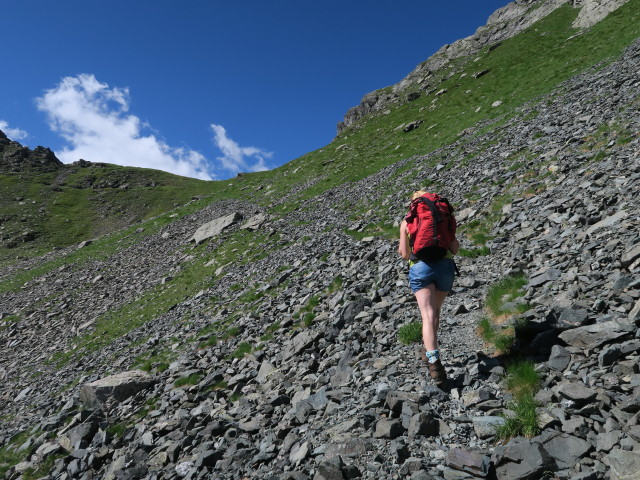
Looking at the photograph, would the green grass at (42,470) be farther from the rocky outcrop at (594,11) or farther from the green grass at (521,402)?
the rocky outcrop at (594,11)

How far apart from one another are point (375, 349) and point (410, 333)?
1.05 meters

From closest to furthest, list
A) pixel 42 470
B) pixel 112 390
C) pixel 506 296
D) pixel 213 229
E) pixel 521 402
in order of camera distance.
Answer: pixel 521 402 → pixel 506 296 → pixel 42 470 → pixel 112 390 → pixel 213 229

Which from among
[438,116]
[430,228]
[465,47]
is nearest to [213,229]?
[430,228]

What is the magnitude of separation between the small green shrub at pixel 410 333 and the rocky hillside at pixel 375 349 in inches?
8.8

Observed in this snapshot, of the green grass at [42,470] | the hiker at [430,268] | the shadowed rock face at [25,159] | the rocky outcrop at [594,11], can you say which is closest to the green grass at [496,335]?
the hiker at [430,268]

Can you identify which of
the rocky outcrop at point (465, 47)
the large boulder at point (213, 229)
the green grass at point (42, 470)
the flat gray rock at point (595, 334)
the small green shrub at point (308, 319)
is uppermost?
the rocky outcrop at point (465, 47)

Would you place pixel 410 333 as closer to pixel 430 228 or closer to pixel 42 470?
pixel 430 228

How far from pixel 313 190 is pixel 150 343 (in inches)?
1087

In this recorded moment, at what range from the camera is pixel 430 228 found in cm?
728

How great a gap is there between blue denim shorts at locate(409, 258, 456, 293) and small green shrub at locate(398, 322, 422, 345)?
2.23 metres

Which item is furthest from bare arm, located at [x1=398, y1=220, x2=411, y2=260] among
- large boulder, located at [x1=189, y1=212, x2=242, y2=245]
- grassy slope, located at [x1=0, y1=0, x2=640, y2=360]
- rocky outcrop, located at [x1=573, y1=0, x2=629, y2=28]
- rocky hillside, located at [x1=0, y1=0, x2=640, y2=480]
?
rocky outcrop, located at [x1=573, y1=0, x2=629, y2=28]

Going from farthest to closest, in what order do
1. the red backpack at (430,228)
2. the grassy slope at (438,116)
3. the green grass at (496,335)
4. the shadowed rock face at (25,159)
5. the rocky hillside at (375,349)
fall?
the shadowed rock face at (25,159) → the grassy slope at (438,116) → the green grass at (496,335) → the red backpack at (430,228) → the rocky hillside at (375,349)

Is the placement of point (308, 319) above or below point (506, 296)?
above

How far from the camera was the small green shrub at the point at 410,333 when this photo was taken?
30.0 ft
